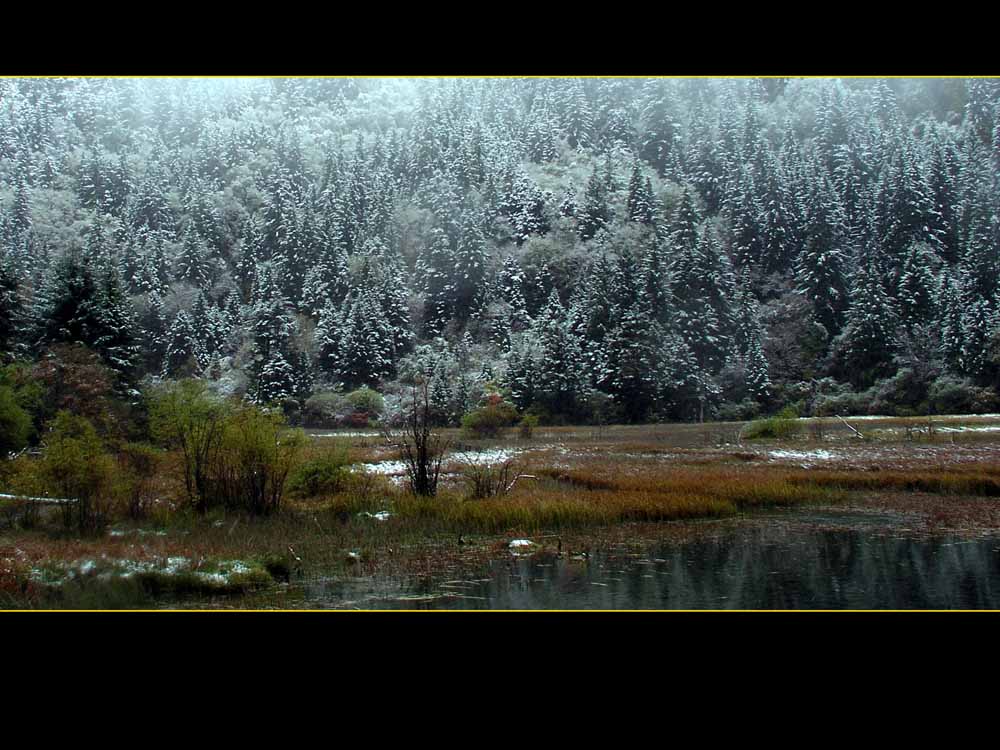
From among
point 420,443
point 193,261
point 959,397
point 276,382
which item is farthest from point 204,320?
point 959,397

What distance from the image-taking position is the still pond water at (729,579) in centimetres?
671

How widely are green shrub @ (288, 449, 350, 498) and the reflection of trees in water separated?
9.34 ft

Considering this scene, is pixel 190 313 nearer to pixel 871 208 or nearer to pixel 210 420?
pixel 210 420

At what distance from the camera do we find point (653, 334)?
1005 centimetres

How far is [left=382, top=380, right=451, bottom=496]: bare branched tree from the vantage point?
9414 millimetres

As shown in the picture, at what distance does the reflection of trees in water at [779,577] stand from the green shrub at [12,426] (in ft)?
19.8

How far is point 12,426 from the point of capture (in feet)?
29.5

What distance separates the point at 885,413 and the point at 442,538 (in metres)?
6.42

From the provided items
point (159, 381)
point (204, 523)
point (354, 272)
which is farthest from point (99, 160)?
point (204, 523)

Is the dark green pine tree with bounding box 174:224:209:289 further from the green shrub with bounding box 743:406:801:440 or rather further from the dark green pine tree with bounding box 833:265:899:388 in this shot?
the dark green pine tree with bounding box 833:265:899:388

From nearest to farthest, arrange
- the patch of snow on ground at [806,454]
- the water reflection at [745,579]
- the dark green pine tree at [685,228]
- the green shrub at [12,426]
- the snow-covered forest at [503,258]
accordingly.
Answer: the water reflection at [745,579] → the green shrub at [12,426] → the snow-covered forest at [503,258] → the patch of snow on ground at [806,454] → the dark green pine tree at [685,228]

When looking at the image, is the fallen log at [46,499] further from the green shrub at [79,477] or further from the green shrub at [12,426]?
the green shrub at [12,426]

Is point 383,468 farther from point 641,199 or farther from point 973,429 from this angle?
point 973,429

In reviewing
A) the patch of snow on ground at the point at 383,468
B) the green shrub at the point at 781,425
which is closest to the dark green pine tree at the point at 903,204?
the green shrub at the point at 781,425
